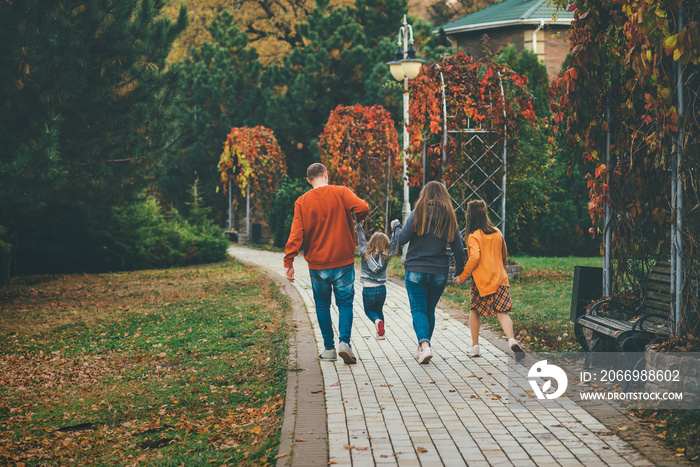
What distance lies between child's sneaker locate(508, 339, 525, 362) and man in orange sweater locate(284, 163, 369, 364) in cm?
152

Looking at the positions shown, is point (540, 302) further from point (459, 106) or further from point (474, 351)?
point (459, 106)

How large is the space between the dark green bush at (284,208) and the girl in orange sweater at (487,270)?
1463cm

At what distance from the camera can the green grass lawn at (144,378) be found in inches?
199

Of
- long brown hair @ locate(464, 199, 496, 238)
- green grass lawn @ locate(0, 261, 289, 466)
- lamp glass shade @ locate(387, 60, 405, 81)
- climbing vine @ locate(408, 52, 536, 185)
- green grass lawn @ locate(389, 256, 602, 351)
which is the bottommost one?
green grass lawn @ locate(0, 261, 289, 466)

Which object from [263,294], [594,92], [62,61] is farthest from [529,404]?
[62,61]

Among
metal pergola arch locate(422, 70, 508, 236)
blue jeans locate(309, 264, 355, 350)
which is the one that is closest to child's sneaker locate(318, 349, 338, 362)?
blue jeans locate(309, 264, 355, 350)

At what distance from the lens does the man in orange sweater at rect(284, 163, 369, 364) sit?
6980mm

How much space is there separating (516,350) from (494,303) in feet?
1.65

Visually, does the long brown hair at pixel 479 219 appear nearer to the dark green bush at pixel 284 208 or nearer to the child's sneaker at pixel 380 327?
the child's sneaker at pixel 380 327

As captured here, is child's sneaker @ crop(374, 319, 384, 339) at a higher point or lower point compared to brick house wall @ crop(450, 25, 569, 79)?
lower

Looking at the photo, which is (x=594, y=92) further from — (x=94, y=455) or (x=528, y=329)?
(x=94, y=455)

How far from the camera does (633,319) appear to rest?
260 inches

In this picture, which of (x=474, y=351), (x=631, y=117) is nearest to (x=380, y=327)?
(x=474, y=351)

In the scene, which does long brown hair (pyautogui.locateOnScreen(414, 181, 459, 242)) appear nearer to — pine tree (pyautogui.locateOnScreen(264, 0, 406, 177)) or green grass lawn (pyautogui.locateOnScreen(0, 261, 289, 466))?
green grass lawn (pyautogui.locateOnScreen(0, 261, 289, 466))
